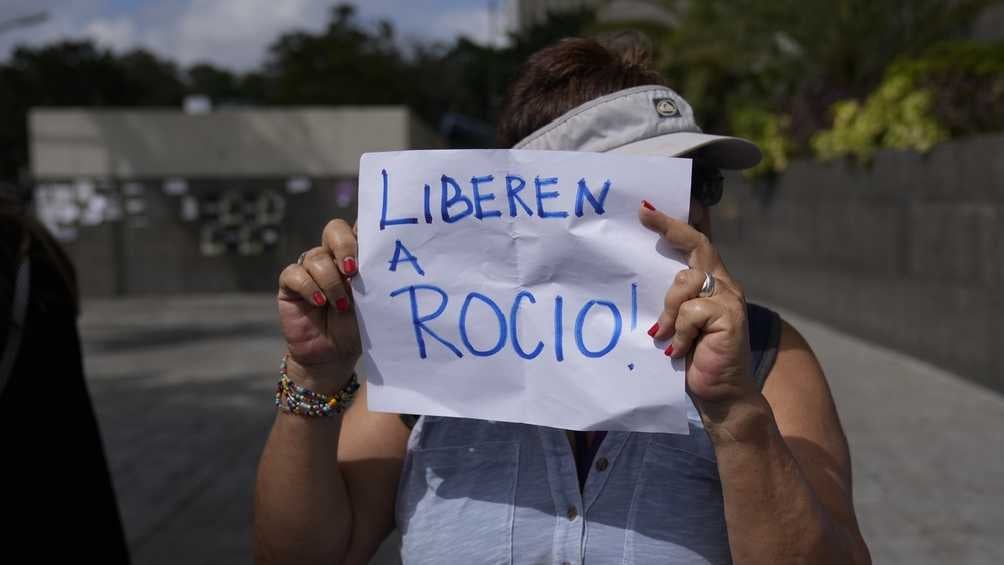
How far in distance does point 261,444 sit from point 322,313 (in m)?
4.88

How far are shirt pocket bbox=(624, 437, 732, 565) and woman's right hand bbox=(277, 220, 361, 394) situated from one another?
538mm

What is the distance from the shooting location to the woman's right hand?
1.66m

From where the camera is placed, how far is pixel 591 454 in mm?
1741

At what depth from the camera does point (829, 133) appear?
10.5 m

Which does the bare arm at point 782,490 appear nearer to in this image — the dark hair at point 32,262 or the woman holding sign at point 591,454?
the woman holding sign at point 591,454

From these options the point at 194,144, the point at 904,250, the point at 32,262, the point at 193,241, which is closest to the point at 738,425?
the point at 32,262

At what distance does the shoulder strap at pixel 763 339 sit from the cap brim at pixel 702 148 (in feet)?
0.83

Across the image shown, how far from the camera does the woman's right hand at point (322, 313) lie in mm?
1661

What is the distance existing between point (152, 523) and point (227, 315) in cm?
921

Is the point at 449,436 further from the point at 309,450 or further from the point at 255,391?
the point at 255,391

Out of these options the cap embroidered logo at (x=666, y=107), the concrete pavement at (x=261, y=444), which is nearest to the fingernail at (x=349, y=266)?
the cap embroidered logo at (x=666, y=107)

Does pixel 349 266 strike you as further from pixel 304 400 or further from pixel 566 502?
pixel 566 502

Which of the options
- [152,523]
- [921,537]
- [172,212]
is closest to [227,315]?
[172,212]

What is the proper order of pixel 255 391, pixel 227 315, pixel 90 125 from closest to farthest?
pixel 255 391 < pixel 227 315 < pixel 90 125
